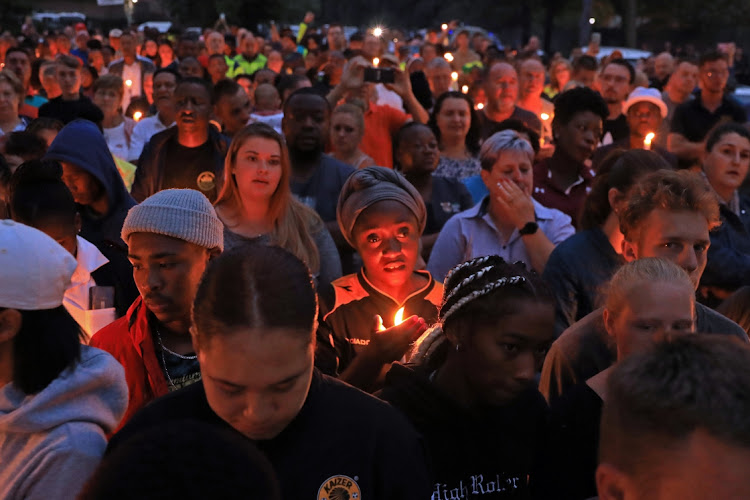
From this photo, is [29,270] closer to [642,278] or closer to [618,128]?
[642,278]

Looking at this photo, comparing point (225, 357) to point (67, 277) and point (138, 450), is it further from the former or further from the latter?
point (138, 450)

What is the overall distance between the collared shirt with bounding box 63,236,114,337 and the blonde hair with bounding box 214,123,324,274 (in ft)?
3.13

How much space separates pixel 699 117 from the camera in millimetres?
9211

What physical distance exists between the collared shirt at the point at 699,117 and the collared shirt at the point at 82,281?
653 centimetres

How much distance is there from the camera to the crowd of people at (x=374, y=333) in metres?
1.75

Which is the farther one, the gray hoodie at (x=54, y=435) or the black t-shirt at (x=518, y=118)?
the black t-shirt at (x=518, y=118)

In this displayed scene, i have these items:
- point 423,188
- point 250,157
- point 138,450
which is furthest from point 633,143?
point 138,450

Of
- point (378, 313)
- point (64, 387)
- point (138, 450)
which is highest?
point (138, 450)

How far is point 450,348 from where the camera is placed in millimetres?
3004

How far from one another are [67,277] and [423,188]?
4.17 meters

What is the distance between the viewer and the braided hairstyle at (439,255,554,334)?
9.49 ft

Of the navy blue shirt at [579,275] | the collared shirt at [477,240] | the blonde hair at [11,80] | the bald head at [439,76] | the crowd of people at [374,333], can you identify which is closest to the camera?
the crowd of people at [374,333]

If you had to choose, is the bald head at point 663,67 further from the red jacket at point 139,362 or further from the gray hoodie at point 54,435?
the gray hoodie at point 54,435

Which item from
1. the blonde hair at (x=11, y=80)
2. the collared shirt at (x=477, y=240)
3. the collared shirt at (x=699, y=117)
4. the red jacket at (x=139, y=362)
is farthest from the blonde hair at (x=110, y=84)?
the red jacket at (x=139, y=362)
